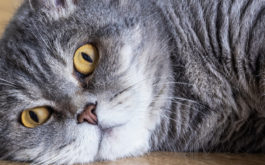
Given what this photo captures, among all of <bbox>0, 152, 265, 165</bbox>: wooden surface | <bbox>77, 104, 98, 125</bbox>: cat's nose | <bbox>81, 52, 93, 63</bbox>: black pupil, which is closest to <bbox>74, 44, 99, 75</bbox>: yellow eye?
<bbox>81, 52, 93, 63</bbox>: black pupil

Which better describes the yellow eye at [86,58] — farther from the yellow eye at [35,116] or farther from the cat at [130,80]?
the yellow eye at [35,116]

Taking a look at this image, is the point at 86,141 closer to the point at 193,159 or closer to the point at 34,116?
the point at 34,116

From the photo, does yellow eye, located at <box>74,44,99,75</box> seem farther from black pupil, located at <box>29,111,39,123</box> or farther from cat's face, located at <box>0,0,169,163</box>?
black pupil, located at <box>29,111,39,123</box>

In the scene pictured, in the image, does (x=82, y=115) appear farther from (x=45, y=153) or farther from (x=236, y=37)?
(x=236, y=37)

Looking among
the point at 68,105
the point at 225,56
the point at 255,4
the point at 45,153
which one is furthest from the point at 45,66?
the point at 255,4

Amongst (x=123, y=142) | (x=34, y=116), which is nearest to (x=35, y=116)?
(x=34, y=116)

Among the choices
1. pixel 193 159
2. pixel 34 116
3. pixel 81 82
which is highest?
pixel 81 82
